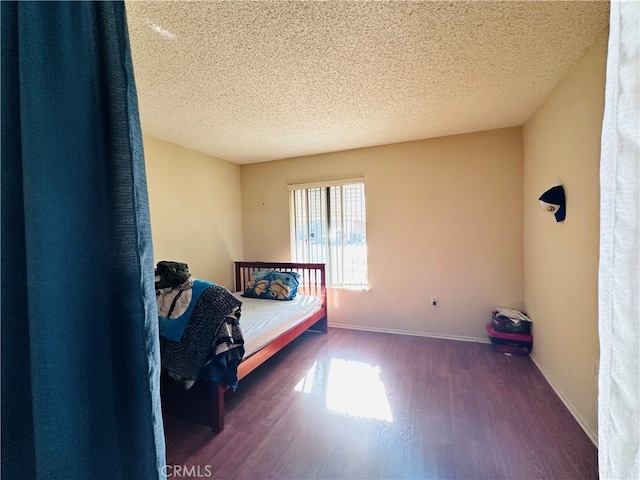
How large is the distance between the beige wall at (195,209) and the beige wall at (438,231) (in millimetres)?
1303

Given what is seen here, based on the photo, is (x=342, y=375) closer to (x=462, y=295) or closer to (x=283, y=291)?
(x=283, y=291)

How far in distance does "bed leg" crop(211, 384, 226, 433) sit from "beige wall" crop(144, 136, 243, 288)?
175 centimetres

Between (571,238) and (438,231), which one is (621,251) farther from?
(438,231)

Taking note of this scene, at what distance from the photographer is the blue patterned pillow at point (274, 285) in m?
3.38

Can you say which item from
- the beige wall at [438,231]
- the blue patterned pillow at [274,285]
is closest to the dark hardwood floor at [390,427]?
the beige wall at [438,231]

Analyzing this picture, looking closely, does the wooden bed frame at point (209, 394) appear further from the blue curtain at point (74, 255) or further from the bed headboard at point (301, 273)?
the blue curtain at point (74, 255)

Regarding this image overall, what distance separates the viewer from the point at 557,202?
6.31 ft

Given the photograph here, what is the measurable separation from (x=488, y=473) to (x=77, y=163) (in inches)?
85.2

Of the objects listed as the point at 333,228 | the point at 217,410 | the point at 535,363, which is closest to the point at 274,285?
the point at 333,228

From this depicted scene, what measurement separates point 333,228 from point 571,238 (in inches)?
97.8

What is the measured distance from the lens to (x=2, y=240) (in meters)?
0.49

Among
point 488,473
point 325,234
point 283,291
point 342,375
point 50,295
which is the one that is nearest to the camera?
point 50,295

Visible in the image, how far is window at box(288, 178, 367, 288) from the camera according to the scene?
11.9 ft

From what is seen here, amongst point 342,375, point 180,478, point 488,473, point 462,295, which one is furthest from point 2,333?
point 462,295
